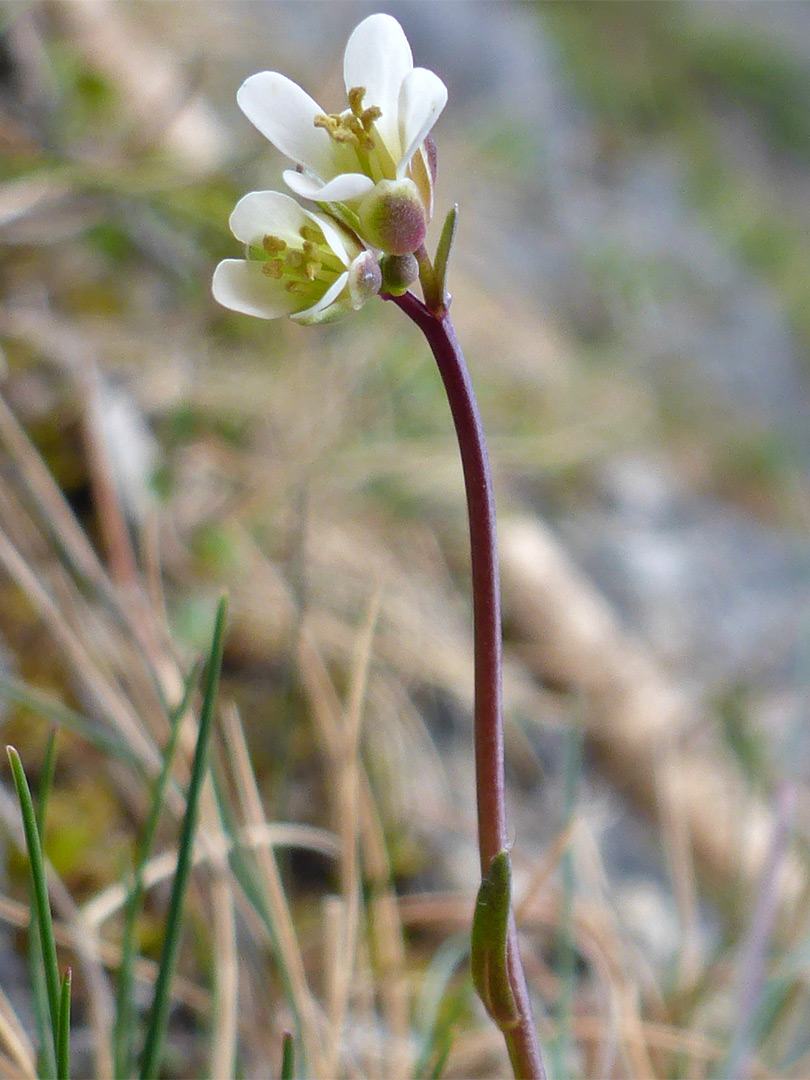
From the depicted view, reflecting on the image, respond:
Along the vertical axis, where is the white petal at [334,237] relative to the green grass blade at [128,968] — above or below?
above

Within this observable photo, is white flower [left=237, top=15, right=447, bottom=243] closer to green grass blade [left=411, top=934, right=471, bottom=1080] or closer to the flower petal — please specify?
the flower petal

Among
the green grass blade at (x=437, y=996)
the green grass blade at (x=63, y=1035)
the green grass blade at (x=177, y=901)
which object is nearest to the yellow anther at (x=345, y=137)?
the green grass blade at (x=177, y=901)

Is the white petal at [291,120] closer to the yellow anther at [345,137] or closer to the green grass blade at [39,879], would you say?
the yellow anther at [345,137]

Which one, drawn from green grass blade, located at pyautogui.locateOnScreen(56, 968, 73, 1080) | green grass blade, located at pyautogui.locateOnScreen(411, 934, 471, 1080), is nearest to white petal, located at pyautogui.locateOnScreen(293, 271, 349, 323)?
green grass blade, located at pyautogui.locateOnScreen(56, 968, 73, 1080)

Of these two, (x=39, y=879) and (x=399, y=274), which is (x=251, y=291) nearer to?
(x=399, y=274)

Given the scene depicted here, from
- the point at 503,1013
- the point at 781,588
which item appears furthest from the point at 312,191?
the point at 781,588

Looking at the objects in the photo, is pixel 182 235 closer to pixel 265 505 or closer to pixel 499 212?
pixel 265 505
